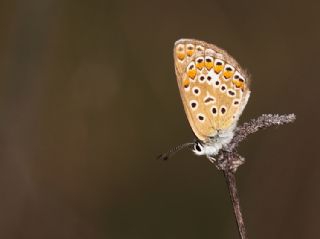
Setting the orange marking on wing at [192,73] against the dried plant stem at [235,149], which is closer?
the dried plant stem at [235,149]

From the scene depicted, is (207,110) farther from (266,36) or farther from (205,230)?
(266,36)

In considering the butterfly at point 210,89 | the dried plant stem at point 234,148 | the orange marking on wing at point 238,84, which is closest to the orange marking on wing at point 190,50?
the butterfly at point 210,89

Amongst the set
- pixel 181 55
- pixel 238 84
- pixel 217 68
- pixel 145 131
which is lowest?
pixel 145 131

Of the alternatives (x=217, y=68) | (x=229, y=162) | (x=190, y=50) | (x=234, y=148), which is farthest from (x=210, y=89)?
(x=229, y=162)

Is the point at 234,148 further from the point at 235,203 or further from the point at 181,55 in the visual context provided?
the point at 181,55

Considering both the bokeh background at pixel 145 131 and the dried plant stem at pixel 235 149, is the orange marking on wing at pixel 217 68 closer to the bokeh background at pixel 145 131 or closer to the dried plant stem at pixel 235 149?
the dried plant stem at pixel 235 149

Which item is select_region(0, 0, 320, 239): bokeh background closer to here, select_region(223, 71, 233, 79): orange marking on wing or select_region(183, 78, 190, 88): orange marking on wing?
select_region(183, 78, 190, 88): orange marking on wing

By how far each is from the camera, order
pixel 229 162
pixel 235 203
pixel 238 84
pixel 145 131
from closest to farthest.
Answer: pixel 235 203 → pixel 229 162 → pixel 238 84 → pixel 145 131
